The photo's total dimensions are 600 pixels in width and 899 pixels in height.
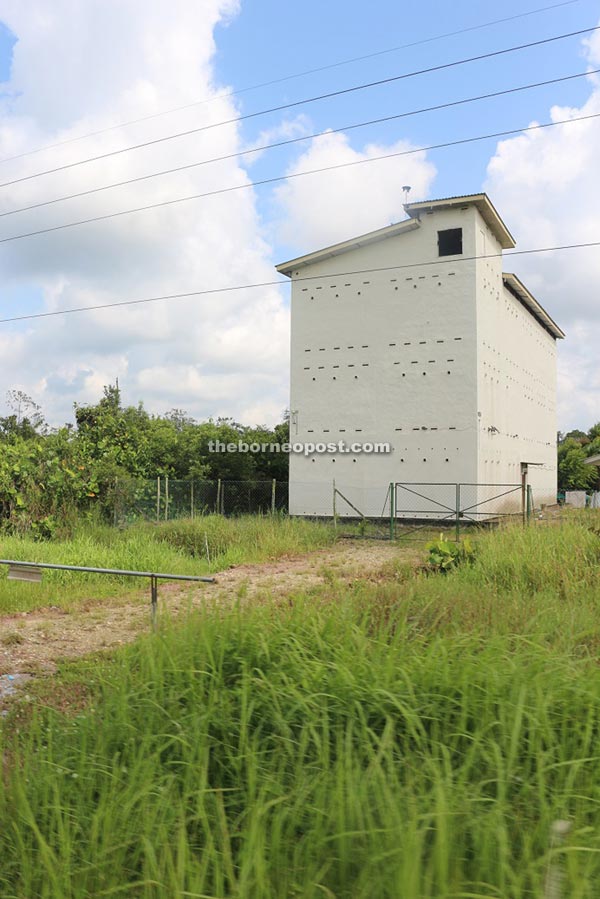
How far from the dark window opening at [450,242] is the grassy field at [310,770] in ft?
64.8

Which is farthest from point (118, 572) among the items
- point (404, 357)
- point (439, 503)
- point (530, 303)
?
point (530, 303)

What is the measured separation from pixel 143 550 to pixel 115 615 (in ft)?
13.2

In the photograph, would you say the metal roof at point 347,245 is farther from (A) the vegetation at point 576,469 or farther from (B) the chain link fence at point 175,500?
(A) the vegetation at point 576,469

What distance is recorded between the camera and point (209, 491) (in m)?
21.6

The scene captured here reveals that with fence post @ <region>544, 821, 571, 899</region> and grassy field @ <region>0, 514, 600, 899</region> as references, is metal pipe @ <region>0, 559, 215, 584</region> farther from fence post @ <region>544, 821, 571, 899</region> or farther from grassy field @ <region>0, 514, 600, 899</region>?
fence post @ <region>544, 821, 571, 899</region>

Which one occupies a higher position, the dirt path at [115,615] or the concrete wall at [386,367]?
the concrete wall at [386,367]

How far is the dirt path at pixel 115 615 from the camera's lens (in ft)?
20.3

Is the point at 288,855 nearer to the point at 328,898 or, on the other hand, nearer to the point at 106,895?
the point at 328,898

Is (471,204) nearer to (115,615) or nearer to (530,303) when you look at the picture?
(530,303)

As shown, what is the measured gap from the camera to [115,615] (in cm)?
827

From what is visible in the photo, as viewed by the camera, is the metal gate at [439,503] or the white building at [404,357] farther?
the white building at [404,357]

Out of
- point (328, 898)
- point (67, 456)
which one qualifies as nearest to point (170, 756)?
point (328, 898)

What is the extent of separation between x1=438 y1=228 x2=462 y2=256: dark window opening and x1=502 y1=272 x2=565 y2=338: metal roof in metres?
→ 4.37

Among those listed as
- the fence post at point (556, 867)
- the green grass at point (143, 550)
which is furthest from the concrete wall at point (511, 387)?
the fence post at point (556, 867)
